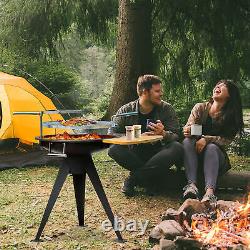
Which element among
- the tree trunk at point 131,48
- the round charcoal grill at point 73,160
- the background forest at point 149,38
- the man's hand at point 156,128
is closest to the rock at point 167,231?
the round charcoal grill at point 73,160

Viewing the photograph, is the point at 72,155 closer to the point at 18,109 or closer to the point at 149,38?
the point at 18,109

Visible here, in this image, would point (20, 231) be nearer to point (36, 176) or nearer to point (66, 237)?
point (66, 237)

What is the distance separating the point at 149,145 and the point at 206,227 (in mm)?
1519

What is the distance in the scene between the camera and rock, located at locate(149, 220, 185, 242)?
3252 mm

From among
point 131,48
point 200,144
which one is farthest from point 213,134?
point 131,48

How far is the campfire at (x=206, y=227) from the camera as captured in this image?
3059 mm

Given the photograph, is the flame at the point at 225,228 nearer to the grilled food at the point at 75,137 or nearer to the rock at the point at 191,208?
the rock at the point at 191,208

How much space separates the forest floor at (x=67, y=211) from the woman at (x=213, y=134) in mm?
404

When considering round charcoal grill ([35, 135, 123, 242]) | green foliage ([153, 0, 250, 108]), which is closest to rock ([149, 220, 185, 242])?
round charcoal grill ([35, 135, 123, 242])

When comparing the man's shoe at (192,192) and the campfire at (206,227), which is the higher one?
the man's shoe at (192,192)

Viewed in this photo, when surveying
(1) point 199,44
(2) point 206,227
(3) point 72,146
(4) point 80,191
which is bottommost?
(2) point 206,227

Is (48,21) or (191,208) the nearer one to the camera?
(191,208)

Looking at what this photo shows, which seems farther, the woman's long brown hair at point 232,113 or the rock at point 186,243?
the woman's long brown hair at point 232,113

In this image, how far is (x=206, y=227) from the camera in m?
3.32
